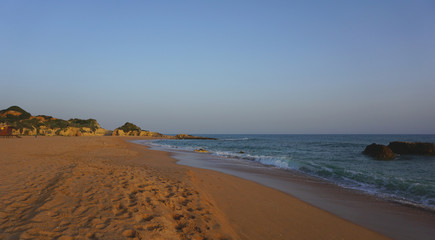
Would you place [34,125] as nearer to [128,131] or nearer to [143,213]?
[128,131]

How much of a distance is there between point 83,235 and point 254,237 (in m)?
2.92

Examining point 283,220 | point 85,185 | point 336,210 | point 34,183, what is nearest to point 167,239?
point 283,220

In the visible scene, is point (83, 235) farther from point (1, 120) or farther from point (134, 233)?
point (1, 120)

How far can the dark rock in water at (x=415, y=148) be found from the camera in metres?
20.2

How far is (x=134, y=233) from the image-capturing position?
331 cm

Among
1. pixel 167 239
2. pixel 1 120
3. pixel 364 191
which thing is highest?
pixel 1 120

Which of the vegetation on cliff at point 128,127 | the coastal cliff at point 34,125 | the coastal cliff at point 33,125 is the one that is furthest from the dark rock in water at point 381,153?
the vegetation on cliff at point 128,127

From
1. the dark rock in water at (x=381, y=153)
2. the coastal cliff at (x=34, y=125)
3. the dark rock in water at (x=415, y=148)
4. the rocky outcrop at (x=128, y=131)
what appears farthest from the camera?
the rocky outcrop at (x=128, y=131)

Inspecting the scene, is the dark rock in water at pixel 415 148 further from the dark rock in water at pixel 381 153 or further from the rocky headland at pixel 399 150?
the dark rock in water at pixel 381 153

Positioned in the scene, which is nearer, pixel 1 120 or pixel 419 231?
pixel 419 231

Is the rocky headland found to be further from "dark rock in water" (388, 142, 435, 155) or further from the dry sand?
the dry sand

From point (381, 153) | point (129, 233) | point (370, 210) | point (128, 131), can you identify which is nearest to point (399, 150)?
point (381, 153)

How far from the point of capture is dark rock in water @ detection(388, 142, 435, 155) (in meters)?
20.2

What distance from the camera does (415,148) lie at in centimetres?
2091
